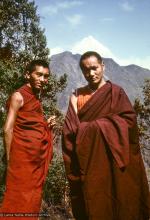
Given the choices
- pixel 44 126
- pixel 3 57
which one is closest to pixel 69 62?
pixel 3 57

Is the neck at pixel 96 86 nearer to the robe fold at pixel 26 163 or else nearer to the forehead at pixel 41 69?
the forehead at pixel 41 69

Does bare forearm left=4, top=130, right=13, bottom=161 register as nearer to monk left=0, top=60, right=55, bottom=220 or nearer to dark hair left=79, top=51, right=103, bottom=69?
monk left=0, top=60, right=55, bottom=220

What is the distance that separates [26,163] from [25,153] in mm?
111

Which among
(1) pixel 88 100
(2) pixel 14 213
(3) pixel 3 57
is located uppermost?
(3) pixel 3 57

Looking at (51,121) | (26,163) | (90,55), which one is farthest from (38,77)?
(26,163)

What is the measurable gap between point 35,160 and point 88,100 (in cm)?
90

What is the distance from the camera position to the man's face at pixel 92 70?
3.76 m

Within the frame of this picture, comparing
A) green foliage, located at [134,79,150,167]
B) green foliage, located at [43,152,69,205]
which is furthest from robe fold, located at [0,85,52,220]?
green foliage, located at [134,79,150,167]

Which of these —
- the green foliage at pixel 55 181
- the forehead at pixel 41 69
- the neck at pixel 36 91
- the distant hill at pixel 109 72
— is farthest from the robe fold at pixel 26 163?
the distant hill at pixel 109 72

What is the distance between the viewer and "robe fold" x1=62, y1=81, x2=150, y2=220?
3422mm

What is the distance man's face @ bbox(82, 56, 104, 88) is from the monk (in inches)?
21.0

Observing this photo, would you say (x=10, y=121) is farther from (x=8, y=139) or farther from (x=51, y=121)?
(x=51, y=121)

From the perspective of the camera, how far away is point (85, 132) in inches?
139

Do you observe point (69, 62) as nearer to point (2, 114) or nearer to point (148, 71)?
point (148, 71)
